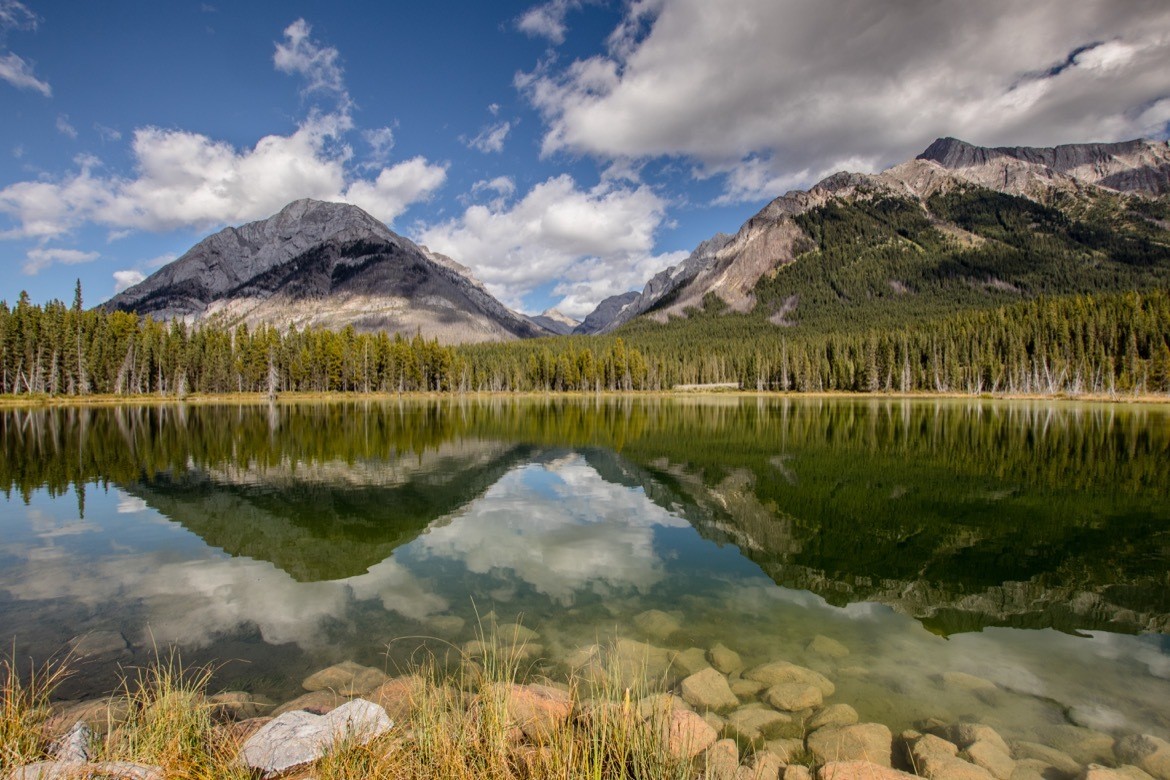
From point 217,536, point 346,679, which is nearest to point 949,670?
point 346,679

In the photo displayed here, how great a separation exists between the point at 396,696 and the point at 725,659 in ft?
18.1

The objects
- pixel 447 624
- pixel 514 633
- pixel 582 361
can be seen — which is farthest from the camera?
pixel 582 361

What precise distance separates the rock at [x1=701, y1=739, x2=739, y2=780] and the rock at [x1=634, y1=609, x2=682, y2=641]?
12.0 ft

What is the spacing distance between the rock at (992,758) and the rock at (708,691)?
2960 millimetres

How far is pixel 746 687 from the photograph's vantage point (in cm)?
877

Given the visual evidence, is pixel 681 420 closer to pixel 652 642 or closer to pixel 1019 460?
pixel 1019 460

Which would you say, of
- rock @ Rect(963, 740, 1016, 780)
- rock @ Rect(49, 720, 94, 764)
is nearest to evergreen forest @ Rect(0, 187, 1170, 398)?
rock @ Rect(49, 720, 94, 764)

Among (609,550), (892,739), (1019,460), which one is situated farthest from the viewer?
(1019,460)

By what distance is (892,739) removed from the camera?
24.3 ft

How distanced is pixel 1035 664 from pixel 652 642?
6.62 meters

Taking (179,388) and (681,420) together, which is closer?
(681,420)

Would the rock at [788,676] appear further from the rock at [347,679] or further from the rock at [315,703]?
the rock at [315,703]

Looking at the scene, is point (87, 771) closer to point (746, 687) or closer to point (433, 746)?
point (433, 746)

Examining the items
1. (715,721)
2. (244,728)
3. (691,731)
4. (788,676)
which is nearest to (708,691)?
(715,721)
